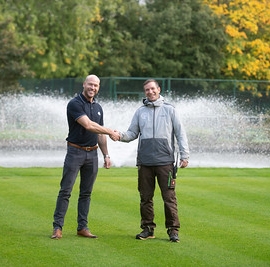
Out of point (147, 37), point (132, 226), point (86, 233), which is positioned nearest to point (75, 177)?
point (86, 233)

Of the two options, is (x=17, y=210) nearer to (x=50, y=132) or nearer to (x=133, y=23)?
(x=50, y=132)

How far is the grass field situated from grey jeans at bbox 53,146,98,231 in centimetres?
26

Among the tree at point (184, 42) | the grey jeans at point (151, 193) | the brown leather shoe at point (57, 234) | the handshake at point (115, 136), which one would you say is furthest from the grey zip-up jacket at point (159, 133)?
the tree at point (184, 42)

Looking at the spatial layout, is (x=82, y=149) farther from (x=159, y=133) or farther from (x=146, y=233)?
(x=146, y=233)

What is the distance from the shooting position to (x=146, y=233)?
37.9 feet

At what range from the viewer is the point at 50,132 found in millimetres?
31828

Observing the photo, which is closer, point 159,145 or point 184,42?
point 159,145

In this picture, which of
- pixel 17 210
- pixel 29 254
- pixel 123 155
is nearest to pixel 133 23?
pixel 123 155

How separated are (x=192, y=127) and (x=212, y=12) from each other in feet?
88.1

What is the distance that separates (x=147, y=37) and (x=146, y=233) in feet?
150

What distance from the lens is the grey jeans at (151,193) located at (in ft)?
37.9

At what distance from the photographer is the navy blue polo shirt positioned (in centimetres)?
1153

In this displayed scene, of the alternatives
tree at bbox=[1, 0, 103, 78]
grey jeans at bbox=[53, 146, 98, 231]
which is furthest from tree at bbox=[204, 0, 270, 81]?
grey jeans at bbox=[53, 146, 98, 231]

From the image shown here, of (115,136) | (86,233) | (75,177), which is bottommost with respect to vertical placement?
(86,233)
